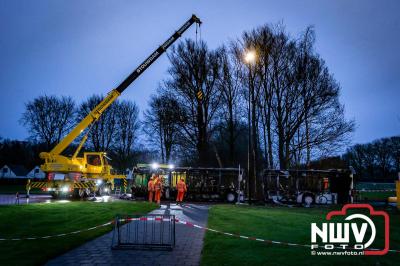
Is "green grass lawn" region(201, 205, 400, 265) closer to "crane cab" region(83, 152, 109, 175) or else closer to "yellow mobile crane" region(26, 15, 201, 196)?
"yellow mobile crane" region(26, 15, 201, 196)

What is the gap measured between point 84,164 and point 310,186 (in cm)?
1701

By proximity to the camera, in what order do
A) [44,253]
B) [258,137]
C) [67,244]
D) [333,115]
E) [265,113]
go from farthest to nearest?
[258,137], [265,113], [333,115], [67,244], [44,253]

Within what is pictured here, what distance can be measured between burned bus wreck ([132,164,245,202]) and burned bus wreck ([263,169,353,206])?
2783 millimetres

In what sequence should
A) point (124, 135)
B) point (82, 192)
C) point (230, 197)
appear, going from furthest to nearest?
point (124, 135), point (230, 197), point (82, 192)

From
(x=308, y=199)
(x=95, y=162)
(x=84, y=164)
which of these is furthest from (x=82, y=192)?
(x=308, y=199)

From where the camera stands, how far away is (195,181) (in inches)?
1128

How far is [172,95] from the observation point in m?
33.3

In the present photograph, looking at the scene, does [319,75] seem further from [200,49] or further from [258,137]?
[200,49]

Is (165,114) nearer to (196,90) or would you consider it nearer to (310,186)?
(196,90)

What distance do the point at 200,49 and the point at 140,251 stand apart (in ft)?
84.8

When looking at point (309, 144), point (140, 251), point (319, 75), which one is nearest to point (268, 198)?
point (309, 144)

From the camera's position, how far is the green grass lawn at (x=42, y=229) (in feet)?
25.8

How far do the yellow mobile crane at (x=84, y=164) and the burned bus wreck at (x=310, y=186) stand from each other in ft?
39.3

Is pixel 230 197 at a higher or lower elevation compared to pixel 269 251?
lower
